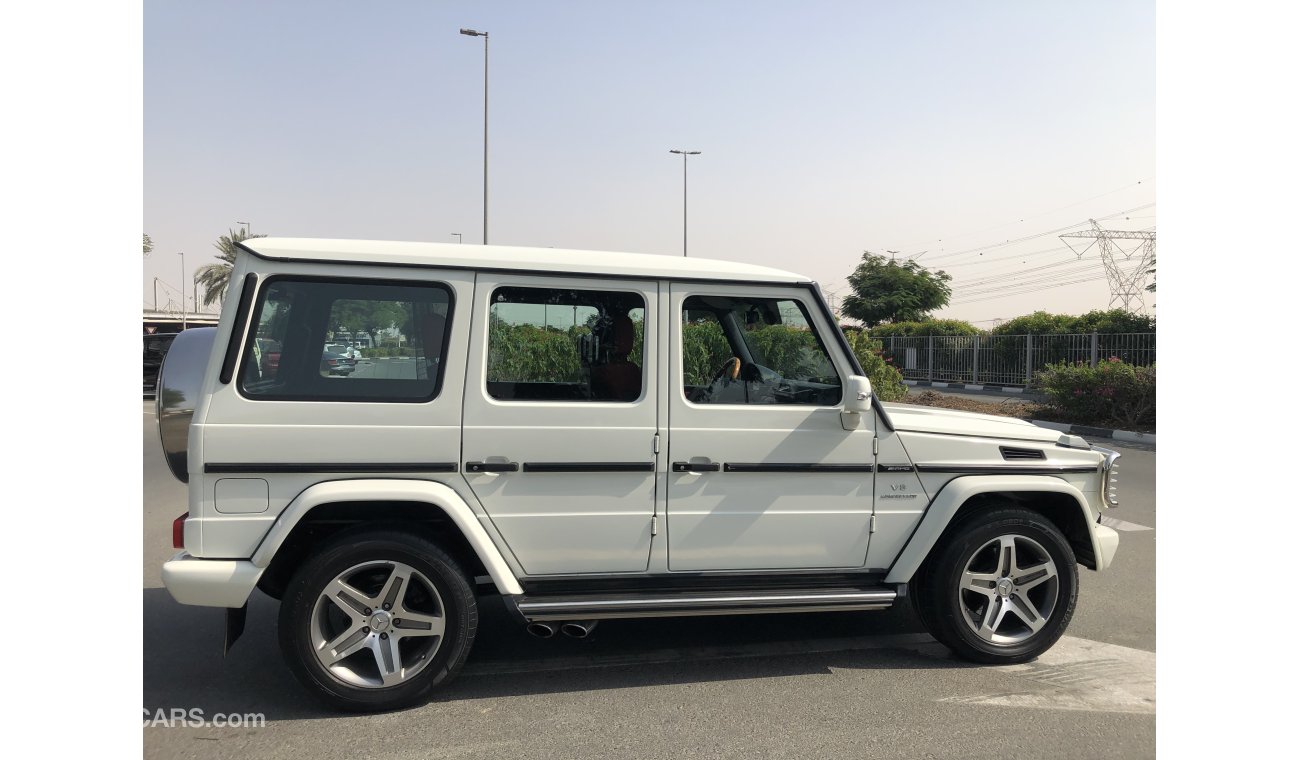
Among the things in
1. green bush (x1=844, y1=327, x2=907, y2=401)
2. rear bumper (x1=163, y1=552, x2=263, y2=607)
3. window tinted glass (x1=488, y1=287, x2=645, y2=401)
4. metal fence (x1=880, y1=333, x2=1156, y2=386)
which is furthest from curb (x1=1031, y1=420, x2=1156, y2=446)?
rear bumper (x1=163, y1=552, x2=263, y2=607)

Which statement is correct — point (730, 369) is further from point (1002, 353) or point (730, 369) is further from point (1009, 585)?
point (1002, 353)

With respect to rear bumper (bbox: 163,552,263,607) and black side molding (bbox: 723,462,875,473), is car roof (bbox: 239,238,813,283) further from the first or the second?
rear bumper (bbox: 163,552,263,607)

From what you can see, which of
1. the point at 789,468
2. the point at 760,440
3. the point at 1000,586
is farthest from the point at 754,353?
the point at 1000,586

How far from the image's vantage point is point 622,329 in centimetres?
396

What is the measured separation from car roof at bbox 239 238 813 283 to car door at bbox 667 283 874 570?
0.09 meters

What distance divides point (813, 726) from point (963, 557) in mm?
1172

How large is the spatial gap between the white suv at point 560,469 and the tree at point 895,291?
40.3 meters

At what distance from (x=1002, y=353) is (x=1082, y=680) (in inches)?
906

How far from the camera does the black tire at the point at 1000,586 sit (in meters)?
4.08

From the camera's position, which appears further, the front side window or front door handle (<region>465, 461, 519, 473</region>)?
the front side window

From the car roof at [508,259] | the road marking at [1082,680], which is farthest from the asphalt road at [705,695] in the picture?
the car roof at [508,259]

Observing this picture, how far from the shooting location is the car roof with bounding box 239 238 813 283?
364 cm

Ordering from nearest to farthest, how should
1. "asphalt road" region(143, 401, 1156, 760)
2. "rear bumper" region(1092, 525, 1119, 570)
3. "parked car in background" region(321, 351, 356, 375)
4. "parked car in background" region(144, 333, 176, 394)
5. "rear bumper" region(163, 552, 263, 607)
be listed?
"asphalt road" region(143, 401, 1156, 760) → "rear bumper" region(163, 552, 263, 607) → "parked car in background" region(321, 351, 356, 375) → "rear bumper" region(1092, 525, 1119, 570) → "parked car in background" region(144, 333, 176, 394)

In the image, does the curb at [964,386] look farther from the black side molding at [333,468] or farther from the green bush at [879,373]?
the black side molding at [333,468]
